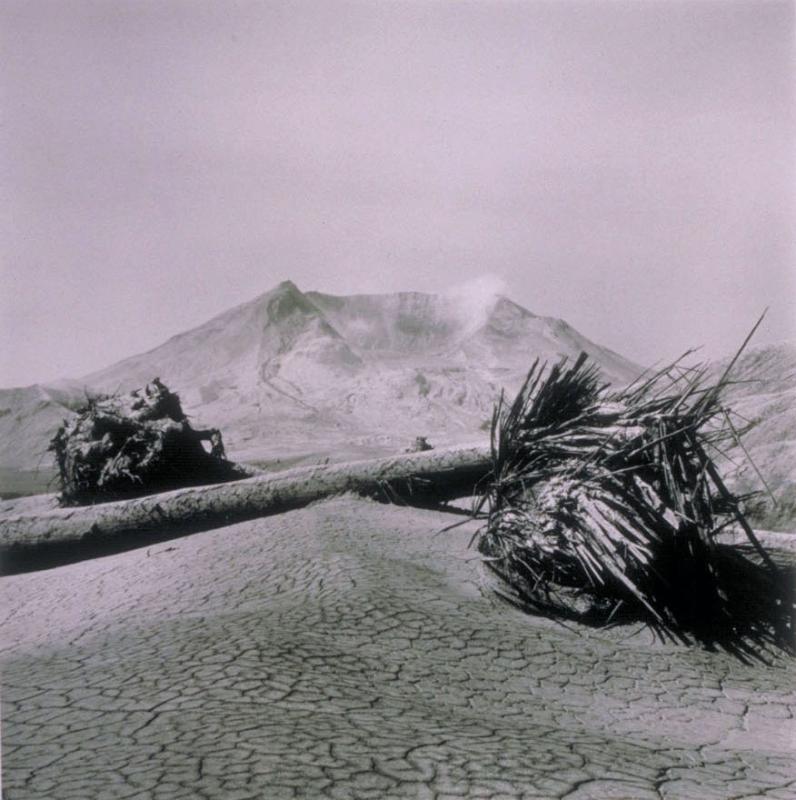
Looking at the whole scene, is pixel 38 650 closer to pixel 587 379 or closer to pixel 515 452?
pixel 515 452

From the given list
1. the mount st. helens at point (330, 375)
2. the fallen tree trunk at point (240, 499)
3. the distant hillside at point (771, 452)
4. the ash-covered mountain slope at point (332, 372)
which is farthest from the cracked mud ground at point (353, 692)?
the ash-covered mountain slope at point (332, 372)

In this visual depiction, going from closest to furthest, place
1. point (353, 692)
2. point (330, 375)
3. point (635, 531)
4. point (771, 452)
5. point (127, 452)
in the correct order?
1. point (353, 692)
2. point (635, 531)
3. point (771, 452)
4. point (127, 452)
5. point (330, 375)

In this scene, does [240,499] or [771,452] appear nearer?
[240,499]

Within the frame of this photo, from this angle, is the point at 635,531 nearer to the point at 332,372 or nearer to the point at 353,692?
the point at 353,692

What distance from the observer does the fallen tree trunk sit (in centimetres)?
710

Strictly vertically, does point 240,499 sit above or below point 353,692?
below

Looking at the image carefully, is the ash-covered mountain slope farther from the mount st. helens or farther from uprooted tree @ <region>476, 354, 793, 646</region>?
uprooted tree @ <region>476, 354, 793, 646</region>

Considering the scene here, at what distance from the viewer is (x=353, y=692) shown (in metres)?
2.95

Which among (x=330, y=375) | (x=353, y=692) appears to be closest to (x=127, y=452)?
(x=353, y=692)

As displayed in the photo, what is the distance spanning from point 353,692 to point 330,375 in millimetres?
35774

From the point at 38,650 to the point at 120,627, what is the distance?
16.4 inches

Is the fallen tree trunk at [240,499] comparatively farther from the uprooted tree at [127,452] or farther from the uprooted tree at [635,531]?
the uprooted tree at [635,531]

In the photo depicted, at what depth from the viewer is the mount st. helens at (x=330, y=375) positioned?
97.5ft

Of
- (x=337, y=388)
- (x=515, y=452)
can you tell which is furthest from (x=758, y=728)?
(x=337, y=388)
